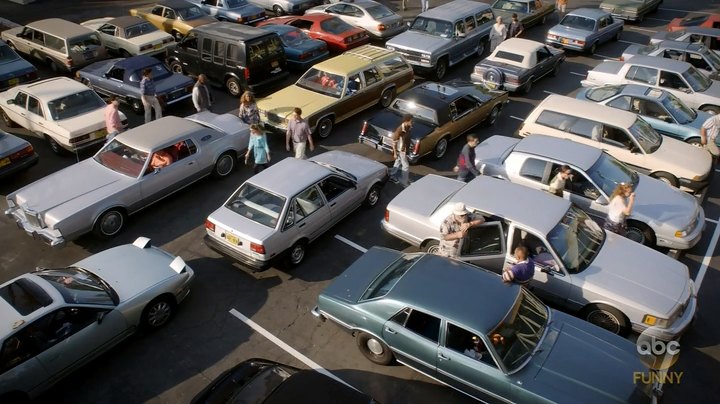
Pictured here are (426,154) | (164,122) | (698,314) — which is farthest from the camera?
(426,154)

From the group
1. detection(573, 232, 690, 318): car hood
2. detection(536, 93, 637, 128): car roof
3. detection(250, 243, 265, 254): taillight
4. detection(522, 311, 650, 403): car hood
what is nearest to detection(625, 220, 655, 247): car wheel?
detection(573, 232, 690, 318): car hood

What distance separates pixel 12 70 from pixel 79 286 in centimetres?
1113

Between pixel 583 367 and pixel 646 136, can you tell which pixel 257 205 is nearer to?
pixel 583 367

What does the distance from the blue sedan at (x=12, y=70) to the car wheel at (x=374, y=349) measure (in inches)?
546

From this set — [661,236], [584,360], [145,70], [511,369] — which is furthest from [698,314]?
[145,70]

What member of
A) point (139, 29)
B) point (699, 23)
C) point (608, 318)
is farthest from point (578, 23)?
point (139, 29)

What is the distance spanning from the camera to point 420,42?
57.5 feet

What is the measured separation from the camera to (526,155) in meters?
10.6

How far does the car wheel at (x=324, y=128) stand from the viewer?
13.9m

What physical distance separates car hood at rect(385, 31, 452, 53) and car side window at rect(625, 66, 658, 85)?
224 inches

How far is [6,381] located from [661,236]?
424 inches

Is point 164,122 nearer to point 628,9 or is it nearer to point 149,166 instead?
point 149,166

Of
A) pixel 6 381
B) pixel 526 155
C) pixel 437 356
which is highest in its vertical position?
pixel 526 155

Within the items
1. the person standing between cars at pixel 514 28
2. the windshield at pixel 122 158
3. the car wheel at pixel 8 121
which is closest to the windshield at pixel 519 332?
the windshield at pixel 122 158
